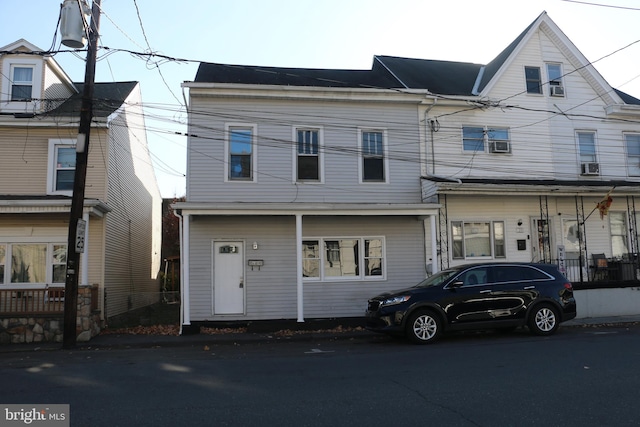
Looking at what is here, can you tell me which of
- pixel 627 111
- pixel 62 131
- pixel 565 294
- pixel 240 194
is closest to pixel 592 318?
pixel 565 294

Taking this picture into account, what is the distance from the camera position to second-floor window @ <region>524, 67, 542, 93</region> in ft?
55.1

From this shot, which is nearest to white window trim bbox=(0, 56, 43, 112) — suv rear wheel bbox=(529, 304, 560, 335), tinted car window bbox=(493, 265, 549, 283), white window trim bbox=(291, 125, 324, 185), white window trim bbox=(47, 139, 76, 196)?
white window trim bbox=(47, 139, 76, 196)

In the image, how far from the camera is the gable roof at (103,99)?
15.3 meters

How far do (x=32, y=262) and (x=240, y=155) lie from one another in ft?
22.0

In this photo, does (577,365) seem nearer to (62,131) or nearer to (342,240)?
(342,240)

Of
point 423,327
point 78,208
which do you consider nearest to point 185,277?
point 78,208

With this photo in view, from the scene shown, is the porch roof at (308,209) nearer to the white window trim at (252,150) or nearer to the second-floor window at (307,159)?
the white window trim at (252,150)

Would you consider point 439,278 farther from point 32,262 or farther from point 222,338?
point 32,262

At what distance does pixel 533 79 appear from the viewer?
16.9 m

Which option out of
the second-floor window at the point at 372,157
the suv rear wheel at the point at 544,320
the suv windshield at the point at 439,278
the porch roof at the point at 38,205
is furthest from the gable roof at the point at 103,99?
the suv rear wheel at the point at 544,320

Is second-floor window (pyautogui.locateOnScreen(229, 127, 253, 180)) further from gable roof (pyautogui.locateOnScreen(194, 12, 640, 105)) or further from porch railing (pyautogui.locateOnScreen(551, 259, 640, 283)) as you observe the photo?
porch railing (pyautogui.locateOnScreen(551, 259, 640, 283))

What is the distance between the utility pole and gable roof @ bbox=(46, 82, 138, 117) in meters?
2.20

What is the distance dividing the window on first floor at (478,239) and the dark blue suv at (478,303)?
3.90 meters

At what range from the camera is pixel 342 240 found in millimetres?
14984
